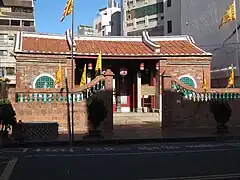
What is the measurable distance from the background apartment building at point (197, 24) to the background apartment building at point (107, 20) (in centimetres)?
1868

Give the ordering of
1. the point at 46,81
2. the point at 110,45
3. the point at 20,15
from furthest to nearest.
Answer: the point at 20,15, the point at 110,45, the point at 46,81

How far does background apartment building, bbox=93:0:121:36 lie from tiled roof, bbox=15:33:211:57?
61.4 m

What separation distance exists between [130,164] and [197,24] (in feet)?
120

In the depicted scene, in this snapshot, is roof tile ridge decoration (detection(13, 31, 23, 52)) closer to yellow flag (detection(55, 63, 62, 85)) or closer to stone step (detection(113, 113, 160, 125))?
yellow flag (detection(55, 63, 62, 85))

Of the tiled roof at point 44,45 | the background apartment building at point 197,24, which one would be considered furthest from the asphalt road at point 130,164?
the background apartment building at point 197,24

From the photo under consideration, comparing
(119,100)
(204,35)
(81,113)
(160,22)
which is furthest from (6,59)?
(81,113)

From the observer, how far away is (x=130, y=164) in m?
11.0

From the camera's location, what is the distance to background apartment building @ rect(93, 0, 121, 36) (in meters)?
95.4

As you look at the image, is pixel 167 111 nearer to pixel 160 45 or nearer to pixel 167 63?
pixel 167 63

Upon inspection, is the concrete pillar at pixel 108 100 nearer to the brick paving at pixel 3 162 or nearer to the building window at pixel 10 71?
the brick paving at pixel 3 162

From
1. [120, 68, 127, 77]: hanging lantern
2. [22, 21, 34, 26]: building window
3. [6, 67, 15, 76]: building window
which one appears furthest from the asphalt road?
[22, 21, 34, 26]: building window

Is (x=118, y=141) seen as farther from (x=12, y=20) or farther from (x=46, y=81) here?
(x=12, y=20)

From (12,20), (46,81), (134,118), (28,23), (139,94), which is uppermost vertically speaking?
(12,20)

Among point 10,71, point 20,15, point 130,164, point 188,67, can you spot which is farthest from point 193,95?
point 20,15
